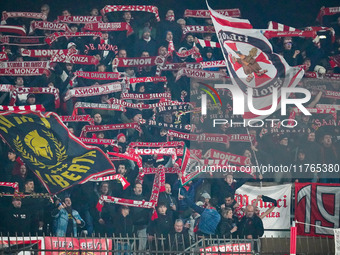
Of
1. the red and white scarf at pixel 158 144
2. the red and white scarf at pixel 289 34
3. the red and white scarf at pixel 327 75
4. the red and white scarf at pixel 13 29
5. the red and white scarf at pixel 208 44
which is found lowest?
the red and white scarf at pixel 158 144

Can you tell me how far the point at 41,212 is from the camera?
1055 centimetres

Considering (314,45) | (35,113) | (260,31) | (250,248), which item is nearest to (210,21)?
(260,31)

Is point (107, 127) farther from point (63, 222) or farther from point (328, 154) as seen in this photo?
point (328, 154)

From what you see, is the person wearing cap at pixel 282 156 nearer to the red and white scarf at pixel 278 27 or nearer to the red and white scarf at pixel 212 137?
the red and white scarf at pixel 212 137

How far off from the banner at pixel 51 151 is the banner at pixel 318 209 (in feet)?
10.6

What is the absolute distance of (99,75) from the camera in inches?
425

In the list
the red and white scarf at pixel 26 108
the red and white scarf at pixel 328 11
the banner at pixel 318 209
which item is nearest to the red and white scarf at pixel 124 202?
the red and white scarf at pixel 26 108

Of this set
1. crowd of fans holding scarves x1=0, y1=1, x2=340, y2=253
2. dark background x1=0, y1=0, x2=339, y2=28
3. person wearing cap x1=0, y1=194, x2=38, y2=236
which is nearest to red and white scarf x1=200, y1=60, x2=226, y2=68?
crowd of fans holding scarves x1=0, y1=1, x2=340, y2=253

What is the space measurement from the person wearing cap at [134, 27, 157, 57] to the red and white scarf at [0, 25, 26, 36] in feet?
6.60

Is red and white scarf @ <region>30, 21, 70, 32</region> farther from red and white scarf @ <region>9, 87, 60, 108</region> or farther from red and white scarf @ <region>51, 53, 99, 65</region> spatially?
red and white scarf @ <region>9, 87, 60, 108</region>

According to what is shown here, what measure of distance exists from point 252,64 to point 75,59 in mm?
3053

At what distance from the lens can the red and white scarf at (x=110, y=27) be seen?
1085 cm

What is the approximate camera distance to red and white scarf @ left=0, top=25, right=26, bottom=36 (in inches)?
430

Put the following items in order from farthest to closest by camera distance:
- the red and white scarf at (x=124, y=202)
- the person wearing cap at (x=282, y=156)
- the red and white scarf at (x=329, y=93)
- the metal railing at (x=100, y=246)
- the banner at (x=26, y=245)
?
the red and white scarf at (x=124, y=202) → the red and white scarf at (x=329, y=93) → the person wearing cap at (x=282, y=156) → the metal railing at (x=100, y=246) → the banner at (x=26, y=245)
